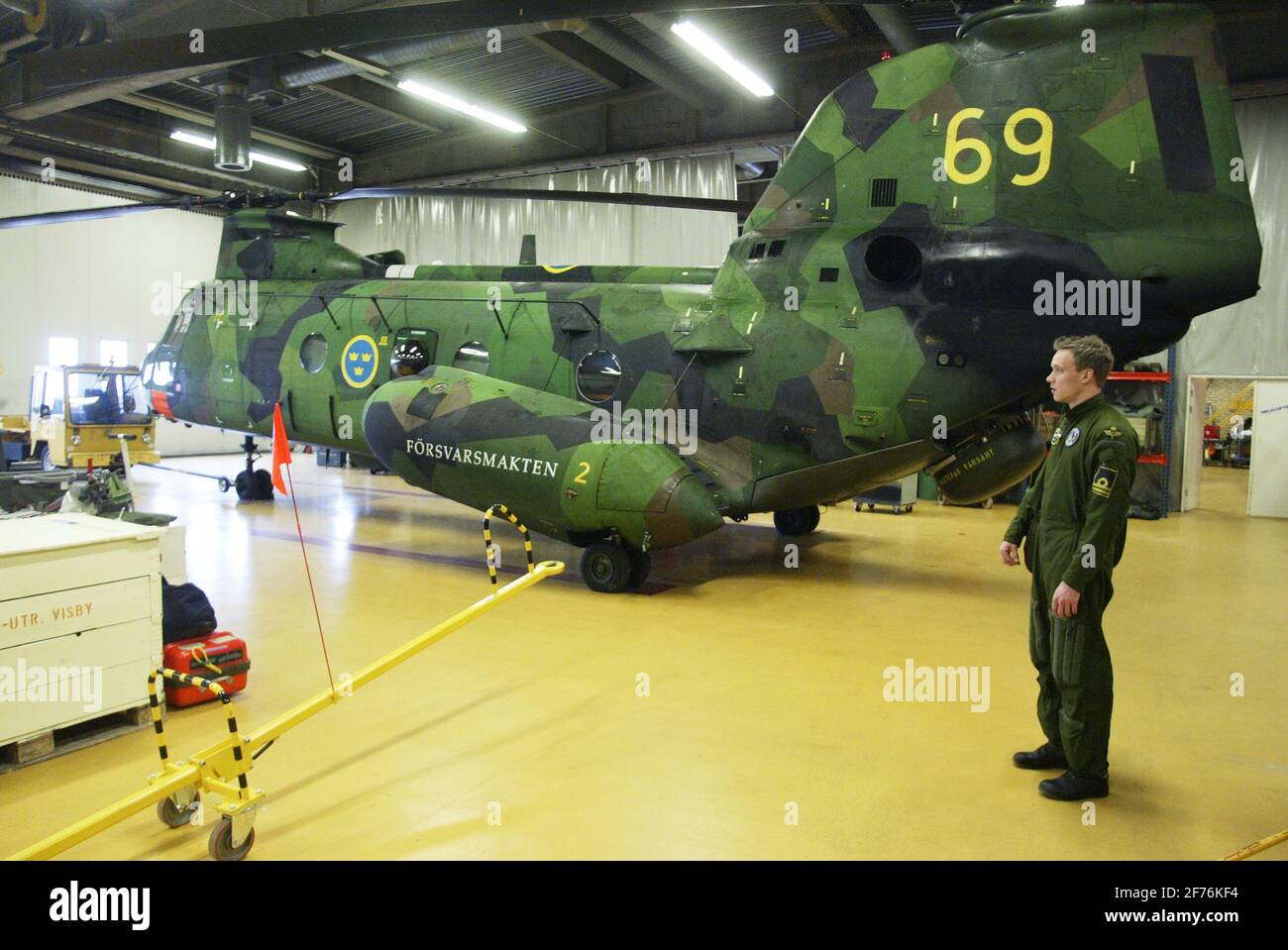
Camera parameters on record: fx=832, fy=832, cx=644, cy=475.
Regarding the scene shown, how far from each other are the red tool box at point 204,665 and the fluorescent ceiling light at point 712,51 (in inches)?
398

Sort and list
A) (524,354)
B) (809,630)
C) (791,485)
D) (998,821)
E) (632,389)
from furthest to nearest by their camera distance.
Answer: (524,354) < (632,389) < (791,485) < (809,630) < (998,821)

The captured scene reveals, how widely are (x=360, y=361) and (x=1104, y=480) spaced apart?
8438mm

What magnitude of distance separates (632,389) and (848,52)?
8.63 metres

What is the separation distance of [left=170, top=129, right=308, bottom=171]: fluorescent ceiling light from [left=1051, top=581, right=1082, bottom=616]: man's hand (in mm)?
16302

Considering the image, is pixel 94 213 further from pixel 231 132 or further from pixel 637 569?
pixel 637 569

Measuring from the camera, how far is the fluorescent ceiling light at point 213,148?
16.6 meters

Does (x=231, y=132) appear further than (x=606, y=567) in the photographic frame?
Yes

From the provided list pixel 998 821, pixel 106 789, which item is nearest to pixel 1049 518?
pixel 998 821

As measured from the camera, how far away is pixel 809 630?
6.45 meters

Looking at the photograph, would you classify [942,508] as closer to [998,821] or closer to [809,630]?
[809,630]

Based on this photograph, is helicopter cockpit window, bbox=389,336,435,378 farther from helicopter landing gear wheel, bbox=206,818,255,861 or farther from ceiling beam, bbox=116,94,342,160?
ceiling beam, bbox=116,94,342,160

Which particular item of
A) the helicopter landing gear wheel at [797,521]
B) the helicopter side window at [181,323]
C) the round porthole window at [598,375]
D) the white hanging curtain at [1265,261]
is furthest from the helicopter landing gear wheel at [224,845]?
the white hanging curtain at [1265,261]

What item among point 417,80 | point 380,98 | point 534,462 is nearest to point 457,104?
point 417,80
